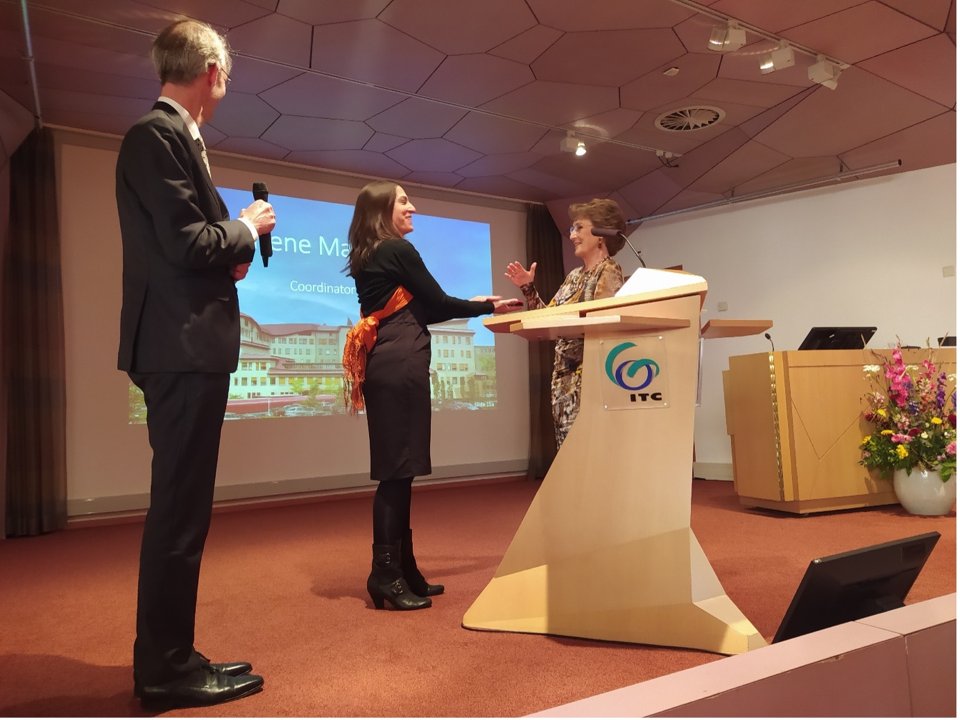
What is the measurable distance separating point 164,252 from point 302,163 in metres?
4.45

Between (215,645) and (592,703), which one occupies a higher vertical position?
(592,703)

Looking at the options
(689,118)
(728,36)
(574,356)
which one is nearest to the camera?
(574,356)

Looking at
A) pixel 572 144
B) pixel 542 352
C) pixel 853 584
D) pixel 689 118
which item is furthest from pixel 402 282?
pixel 542 352

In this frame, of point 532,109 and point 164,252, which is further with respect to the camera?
point 532,109

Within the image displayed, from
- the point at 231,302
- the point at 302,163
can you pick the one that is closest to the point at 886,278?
the point at 302,163

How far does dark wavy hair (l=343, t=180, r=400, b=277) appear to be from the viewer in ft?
7.91

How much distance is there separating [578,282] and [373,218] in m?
0.78

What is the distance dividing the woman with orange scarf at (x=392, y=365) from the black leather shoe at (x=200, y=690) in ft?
2.23

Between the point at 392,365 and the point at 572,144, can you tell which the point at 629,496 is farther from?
the point at 572,144

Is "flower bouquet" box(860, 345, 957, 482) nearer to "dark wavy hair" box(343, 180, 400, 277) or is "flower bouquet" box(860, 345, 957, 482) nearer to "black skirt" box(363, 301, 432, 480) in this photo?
"black skirt" box(363, 301, 432, 480)

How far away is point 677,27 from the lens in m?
3.72

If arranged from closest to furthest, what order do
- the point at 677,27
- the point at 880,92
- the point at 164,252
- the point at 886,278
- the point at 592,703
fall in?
1. the point at 592,703
2. the point at 164,252
3. the point at 677,27
4. the point at 880,92
5. the point at 886,278

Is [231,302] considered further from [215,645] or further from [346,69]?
[346,69]

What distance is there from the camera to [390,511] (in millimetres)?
2268
